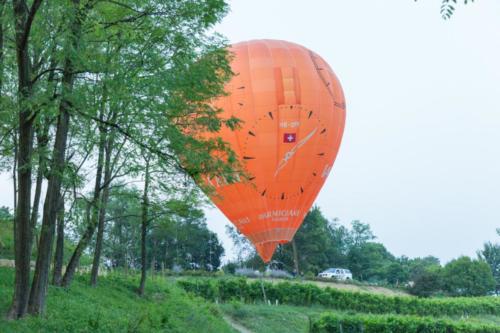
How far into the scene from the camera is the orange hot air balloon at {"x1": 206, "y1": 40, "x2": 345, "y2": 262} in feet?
79.0

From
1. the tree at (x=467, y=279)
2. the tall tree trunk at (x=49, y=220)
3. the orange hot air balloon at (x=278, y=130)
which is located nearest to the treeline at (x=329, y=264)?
the tree at (x=467, y=279)

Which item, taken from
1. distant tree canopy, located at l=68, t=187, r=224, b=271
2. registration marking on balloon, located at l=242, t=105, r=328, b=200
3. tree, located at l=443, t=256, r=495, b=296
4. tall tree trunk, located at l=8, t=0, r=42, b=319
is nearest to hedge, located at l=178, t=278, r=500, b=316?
registration marking on balloon, located at l=242, t=105, r=328, b=200

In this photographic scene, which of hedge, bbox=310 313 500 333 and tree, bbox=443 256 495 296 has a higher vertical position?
tree, bbox=443 256 495 296

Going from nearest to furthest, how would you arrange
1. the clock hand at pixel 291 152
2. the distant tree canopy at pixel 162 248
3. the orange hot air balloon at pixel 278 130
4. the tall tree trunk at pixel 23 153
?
the tall tree trunk at pixel 23 153 < the orange hot air balloon at pixel 278 130 < the clock hand at pixel 291 152 < the distant tree canopy at pixel 162 248

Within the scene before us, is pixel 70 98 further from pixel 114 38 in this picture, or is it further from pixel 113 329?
pixel 113 329

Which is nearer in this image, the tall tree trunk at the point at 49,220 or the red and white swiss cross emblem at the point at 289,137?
the tall tree trunk at the point at 49,220

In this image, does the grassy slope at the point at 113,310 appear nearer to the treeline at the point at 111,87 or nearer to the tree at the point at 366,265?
the treeline at the point at 111,87

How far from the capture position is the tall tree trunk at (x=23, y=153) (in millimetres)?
9523

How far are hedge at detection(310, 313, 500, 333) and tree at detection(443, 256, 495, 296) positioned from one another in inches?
1455

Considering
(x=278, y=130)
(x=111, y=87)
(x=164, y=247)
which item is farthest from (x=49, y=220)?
(x=164, y=247)

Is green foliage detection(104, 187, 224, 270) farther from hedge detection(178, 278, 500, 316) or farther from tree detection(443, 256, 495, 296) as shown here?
tree detection(443, 256, 495, 296)

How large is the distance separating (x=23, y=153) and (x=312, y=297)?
27614mm

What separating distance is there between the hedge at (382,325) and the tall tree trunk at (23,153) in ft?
56.6

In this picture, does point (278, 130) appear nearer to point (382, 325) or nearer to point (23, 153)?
point (382, 325)
